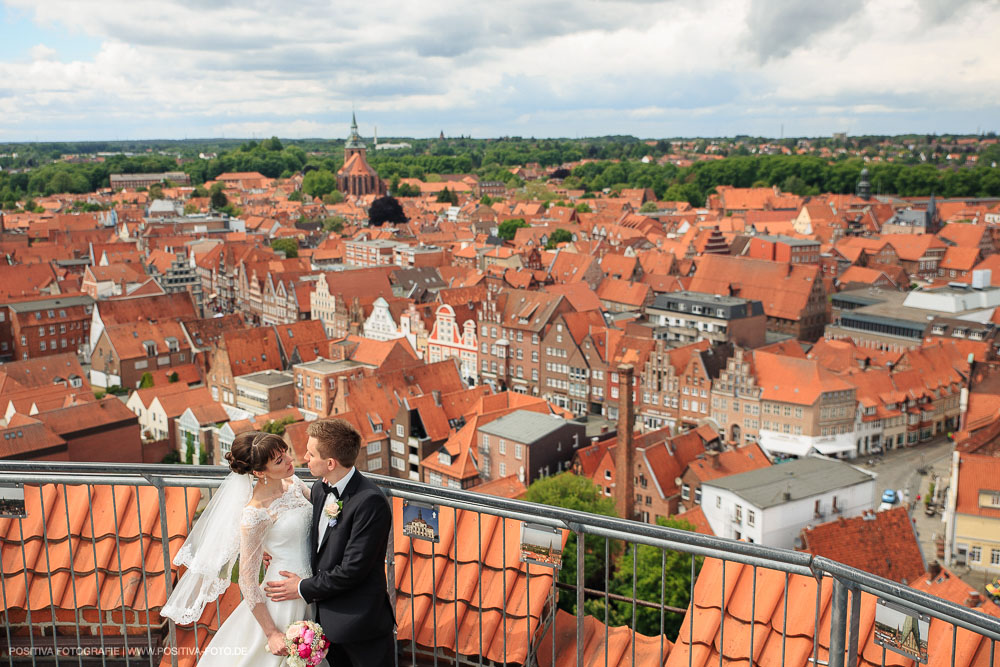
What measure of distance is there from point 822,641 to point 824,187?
439ft

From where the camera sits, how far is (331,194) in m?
128

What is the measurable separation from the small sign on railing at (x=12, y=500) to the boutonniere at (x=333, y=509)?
224cm

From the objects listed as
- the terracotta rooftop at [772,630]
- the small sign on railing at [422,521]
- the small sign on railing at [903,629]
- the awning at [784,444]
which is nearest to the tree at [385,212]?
the awning at [784,444]

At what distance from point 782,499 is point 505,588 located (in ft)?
79.3

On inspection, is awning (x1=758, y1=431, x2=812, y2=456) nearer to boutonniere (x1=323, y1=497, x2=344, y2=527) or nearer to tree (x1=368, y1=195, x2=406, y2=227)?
boutonniere (x1=323, y1=497, x2=344, y2=527)

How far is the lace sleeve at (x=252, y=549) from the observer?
420cm

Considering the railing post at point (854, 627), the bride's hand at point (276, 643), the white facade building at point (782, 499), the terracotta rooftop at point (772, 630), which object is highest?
the railing post at point (854, 627)

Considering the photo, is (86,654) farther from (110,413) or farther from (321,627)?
(110,413)

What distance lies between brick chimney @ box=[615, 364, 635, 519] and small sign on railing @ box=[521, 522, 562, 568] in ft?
83.8

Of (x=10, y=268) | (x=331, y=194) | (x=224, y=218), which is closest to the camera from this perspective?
(x=10, y=268)

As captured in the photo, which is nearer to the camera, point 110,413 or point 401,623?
point 401,623

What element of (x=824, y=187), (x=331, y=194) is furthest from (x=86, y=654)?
(x=824, y=187)

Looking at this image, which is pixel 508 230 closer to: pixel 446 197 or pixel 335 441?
pixel 446 197

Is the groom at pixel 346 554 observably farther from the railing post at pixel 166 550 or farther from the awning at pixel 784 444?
the awning at pixel 784 444
